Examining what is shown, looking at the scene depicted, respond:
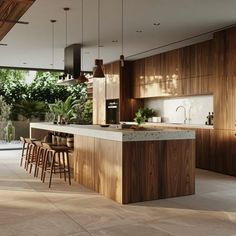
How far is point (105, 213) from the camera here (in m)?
→ 3.93

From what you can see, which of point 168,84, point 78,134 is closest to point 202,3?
point 78,134

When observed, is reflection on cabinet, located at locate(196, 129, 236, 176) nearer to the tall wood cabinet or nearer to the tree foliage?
the tall wood cabinet


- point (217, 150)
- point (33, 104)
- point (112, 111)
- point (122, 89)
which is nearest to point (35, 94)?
point (33, 104)

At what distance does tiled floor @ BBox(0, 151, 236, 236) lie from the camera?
11.0 ft

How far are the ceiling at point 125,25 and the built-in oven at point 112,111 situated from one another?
1.65 metres

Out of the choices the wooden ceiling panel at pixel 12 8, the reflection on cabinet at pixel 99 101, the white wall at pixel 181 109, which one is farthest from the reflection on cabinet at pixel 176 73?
the wooden ceiling panel at pixel 12 8

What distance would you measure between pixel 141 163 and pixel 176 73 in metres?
4.17

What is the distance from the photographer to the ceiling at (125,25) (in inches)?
203

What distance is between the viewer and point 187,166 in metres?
4.81

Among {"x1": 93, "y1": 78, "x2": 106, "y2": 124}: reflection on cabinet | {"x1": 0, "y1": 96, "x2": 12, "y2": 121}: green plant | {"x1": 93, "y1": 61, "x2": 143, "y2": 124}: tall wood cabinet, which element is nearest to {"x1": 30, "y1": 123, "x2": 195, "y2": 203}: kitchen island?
{"x1": 93, "y1": 61, "x2": 143, "y2": 124}: tall wood cabinet

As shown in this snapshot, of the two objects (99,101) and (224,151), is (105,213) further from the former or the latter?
(99,101)

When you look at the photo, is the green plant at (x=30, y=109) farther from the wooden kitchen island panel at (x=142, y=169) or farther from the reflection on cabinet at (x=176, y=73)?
the wooden kitchen island panel at (x=142, y=169)

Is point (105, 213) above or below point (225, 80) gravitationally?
below

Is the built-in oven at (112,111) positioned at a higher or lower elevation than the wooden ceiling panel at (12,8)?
lower
